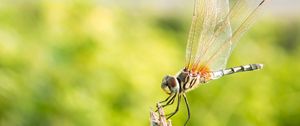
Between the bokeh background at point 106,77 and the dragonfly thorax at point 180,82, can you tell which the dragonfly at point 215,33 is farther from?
the bokeh background at point 106,77

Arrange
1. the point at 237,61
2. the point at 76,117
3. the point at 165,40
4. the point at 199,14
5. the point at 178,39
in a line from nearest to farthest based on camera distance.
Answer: the point at 199,14, the point at 76,117, the point at 237,61, the point at 165,40, the point at 178,39

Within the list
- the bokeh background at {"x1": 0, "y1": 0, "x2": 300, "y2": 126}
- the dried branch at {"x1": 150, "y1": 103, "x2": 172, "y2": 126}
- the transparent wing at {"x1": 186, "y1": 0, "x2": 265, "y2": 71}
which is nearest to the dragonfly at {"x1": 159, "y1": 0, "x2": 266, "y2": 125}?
the transparent wing at {"x1": 186, "y1": 0, "x2": 265, "y2": 71}

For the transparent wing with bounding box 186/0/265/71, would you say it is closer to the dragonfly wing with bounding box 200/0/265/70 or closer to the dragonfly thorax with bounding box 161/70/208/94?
the dragonfly wing with bounding box 200/0/265/70

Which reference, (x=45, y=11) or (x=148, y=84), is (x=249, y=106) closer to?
(x=148, y=84)

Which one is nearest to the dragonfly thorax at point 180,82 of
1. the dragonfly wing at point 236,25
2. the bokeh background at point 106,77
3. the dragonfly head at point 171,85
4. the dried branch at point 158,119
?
the dragonfly head at point 171,85

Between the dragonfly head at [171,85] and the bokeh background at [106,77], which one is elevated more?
the bokeh background at [106,77]

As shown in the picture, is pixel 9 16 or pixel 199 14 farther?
pixel 9 16

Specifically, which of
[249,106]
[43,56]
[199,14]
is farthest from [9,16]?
[199,14]
